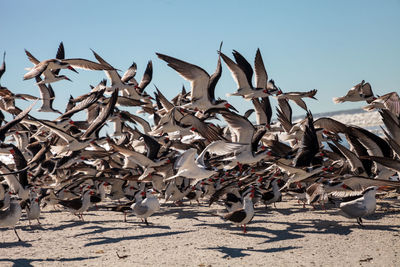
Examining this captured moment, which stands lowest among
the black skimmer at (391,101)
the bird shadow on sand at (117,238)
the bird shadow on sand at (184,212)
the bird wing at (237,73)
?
the bird shadow on sand at (117,238)

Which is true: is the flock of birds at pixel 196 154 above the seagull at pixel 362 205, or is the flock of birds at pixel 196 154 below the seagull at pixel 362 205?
above

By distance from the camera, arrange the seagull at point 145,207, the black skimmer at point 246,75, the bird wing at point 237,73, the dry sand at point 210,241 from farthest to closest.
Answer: the black skimmer at point 246,75
the bird wing at point 237,73
the seagull at point 145,207
the dry sand at point 210,241

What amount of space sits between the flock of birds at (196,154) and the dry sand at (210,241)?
435mm

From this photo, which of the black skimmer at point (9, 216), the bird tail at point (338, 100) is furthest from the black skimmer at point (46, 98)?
the bird tail at point (338, 100)

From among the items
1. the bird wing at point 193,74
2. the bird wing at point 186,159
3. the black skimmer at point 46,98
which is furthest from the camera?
the black skimmer at point 46,98

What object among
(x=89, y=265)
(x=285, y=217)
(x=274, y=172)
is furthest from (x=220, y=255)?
(x=274, y=172)

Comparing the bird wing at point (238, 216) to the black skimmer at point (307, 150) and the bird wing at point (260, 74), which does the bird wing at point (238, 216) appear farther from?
the bird wing at point (260, 74)

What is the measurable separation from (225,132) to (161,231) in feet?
23.2

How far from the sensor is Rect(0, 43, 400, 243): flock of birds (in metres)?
9.12

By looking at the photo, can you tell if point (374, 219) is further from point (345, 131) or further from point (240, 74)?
point (240, 74)

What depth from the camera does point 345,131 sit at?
10617 millimetres

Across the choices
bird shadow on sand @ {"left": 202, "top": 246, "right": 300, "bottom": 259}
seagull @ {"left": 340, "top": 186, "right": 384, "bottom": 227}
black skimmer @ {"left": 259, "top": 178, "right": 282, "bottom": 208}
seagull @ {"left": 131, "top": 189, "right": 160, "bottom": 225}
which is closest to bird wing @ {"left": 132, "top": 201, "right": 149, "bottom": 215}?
seagull @ {"left": 131, "top": 189, "right": 160, "bottom": 225}

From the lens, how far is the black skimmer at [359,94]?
15711 mm

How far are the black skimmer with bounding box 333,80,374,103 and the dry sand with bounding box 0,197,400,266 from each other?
235 inches
